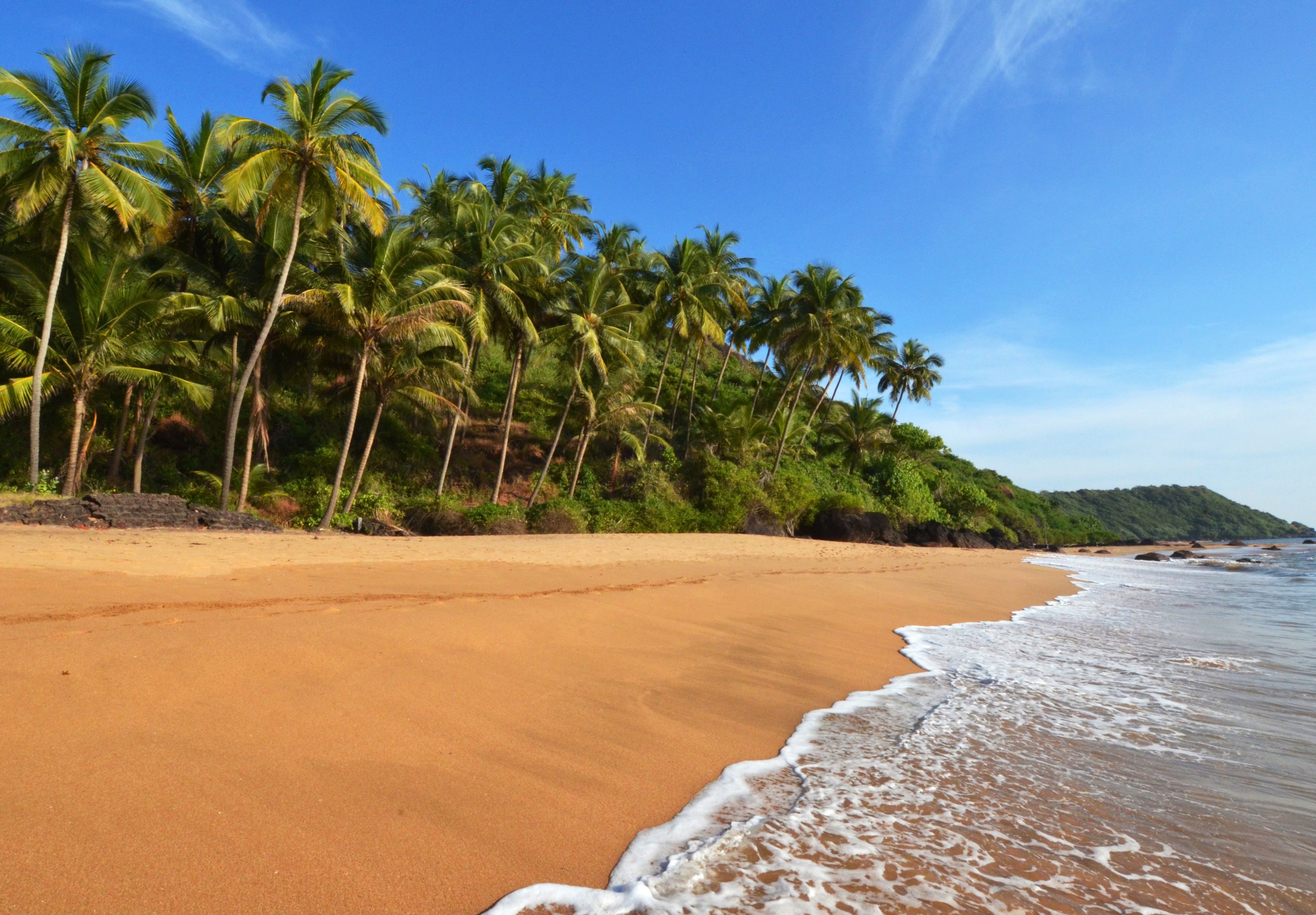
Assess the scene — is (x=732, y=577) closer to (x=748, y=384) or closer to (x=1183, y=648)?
(x=1183, y=648)

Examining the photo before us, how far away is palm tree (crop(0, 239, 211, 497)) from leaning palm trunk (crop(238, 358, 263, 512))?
1.58 metres

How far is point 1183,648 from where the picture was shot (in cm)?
648

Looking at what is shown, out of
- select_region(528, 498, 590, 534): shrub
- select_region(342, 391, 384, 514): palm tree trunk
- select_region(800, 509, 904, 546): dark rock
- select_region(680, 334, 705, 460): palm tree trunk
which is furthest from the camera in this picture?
select_region(680, 334, 705, 460): palm tree trunk

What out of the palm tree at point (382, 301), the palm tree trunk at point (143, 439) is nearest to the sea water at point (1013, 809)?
the palm tree at point (382, 301)

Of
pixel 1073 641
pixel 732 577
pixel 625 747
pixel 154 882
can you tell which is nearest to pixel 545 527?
pixel 732 577

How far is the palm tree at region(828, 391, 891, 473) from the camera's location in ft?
118

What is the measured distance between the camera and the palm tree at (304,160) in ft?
45.5

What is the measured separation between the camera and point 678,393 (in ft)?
96.9

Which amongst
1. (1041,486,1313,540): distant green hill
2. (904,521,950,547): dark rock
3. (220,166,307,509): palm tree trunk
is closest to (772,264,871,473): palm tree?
(904,521,950,547): dark rock

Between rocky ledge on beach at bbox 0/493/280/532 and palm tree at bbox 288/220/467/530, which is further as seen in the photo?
palm tree at bbox 288/220/467/530

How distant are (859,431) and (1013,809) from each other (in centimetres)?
3490

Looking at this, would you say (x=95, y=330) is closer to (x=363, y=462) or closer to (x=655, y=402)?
(x=363, y=462)

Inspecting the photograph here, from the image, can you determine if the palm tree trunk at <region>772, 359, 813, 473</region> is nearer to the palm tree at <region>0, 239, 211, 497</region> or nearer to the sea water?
the palm tree at <region>0, 239, 211, 497</region>

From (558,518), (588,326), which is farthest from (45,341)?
(588,326)
